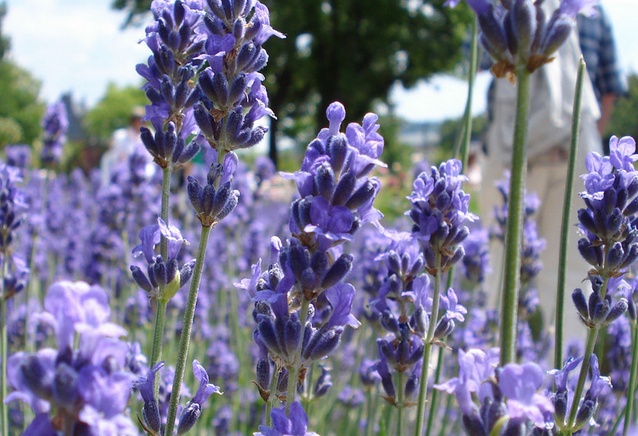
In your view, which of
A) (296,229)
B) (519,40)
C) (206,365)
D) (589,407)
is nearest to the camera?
(519,40)

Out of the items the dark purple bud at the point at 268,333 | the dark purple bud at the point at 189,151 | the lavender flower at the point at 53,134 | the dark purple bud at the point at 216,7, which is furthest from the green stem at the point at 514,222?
the lavender flower at the point at 53,134

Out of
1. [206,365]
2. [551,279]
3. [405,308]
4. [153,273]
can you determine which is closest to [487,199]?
[551,279]

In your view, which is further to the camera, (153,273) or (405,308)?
(405,308)

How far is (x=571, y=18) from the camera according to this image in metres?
0.83

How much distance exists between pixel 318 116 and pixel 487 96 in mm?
18548

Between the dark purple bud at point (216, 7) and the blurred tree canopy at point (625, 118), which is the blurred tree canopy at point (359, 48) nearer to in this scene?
the blurred tree canopy at point (625, 118)

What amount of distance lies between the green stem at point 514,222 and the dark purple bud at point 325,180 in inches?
9.3

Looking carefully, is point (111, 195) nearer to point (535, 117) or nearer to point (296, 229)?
point (535, 117)

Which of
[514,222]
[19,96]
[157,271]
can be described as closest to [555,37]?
Answer: [514,222]

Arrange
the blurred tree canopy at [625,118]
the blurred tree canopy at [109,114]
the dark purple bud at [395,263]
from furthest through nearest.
A: the blurred tree canopy at [109,114]
the blurred tree canopy at [625,118]
the dark purple bud at [395,263]

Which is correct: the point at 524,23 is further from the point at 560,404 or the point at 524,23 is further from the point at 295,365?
the point at 560,404

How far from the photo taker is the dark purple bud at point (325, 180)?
0.87 m

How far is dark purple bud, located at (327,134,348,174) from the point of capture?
0.89 metres

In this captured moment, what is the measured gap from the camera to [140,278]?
124 centimetres
